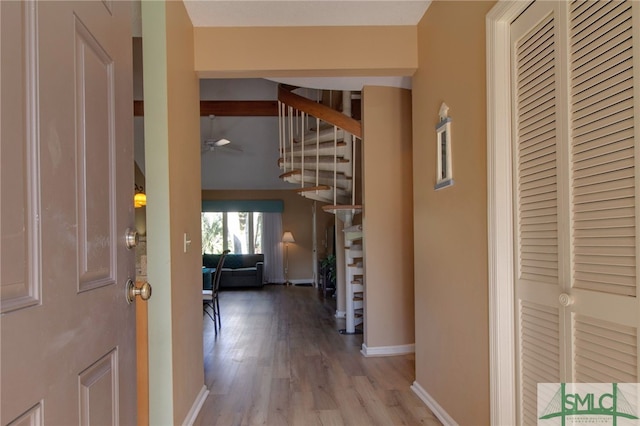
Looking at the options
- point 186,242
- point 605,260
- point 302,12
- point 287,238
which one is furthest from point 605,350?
point 287,238

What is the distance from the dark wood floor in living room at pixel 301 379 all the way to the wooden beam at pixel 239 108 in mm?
3788

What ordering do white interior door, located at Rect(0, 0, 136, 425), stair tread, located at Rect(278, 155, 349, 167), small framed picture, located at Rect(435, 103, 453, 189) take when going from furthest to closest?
1. stair tread, located at Rect(278, 155, 349, 167)
2. small framed picture, located at Rect(435, 103, 453, 189)
3. white interior door, located at Rect(0, 0, 136, 425)

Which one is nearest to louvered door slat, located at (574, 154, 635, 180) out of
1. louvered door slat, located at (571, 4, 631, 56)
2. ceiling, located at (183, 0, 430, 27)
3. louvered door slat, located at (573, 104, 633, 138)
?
louvered door slat, located at (573, 104, 633, 138)

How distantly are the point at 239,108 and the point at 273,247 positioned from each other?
450cm

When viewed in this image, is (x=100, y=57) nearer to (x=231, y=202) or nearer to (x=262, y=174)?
(x=262, y=174)

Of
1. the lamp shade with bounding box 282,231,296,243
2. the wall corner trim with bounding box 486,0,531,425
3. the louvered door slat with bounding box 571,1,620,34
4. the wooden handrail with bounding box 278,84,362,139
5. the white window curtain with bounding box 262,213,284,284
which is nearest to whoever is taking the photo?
the louvered door slat with bounding box 571,1,620,34

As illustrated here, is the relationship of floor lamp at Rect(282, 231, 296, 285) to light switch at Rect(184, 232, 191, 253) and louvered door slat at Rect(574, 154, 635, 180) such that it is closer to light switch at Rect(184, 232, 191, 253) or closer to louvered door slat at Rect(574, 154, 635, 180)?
light switch at Rect(184, 232, 191, 253)

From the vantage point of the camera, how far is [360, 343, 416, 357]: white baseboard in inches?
154

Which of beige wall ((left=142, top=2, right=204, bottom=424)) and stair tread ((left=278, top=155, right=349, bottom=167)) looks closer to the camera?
beige wall ((left=142, top=2, right=204, bottom=424))

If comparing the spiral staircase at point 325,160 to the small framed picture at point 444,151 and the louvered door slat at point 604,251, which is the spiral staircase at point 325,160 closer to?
the small framed picture at point 444,151

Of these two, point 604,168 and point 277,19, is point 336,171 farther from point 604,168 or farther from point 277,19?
point 604,168

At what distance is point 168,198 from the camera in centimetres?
218

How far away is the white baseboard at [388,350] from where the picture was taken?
392 centimetres

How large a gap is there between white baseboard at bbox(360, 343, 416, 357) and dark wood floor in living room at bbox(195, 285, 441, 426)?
0.09 m
